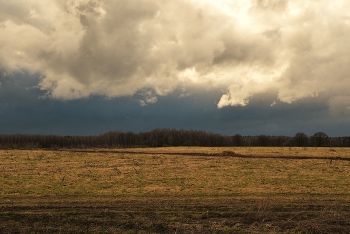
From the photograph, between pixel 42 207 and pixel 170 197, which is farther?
pixel 170 197

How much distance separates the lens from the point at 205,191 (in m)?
26.0

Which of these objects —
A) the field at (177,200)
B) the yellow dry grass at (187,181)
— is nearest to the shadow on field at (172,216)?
the field at (177,200)

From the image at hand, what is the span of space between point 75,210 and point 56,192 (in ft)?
30.0

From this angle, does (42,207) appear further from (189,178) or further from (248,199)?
(189,178)

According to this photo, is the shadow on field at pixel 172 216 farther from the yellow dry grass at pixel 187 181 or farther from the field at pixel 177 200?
the yellow dry grass at pixel 187 181

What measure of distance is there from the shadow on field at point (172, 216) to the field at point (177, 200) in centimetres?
5

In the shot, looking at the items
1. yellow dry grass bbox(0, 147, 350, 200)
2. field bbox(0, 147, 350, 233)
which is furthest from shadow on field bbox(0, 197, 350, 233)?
yellow dry grass bbox(0, 147, 350, 200)


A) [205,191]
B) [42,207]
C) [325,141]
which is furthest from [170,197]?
[325,141]

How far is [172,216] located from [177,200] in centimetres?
532

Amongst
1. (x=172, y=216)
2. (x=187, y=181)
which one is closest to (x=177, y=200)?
(x=172, y=216)

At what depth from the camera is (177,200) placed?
2123 cm

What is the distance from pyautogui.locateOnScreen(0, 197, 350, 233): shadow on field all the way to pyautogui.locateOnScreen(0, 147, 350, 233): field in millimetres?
46

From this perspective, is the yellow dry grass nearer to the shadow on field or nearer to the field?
the field

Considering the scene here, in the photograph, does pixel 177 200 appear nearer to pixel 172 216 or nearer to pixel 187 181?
pixel 172 216
